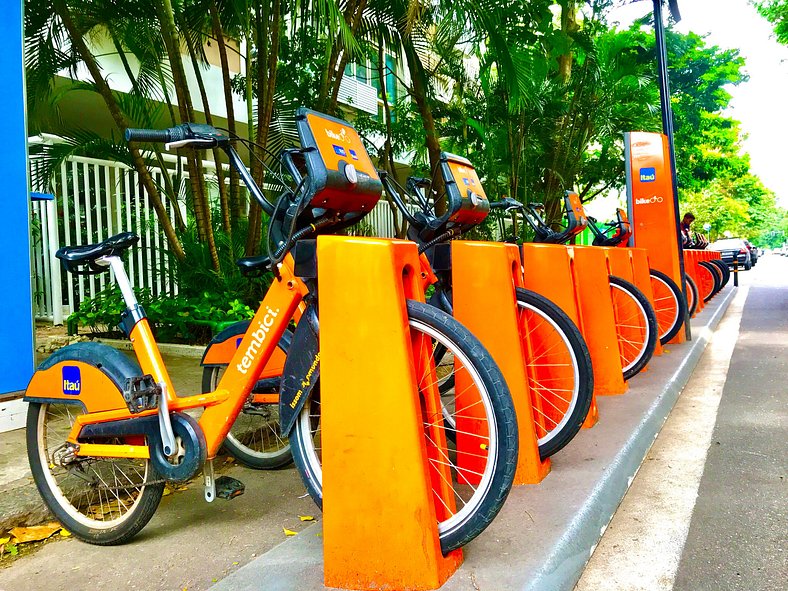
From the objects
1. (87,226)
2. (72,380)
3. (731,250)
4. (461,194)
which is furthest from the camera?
(731,250)

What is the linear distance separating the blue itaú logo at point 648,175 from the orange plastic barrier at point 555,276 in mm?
4138

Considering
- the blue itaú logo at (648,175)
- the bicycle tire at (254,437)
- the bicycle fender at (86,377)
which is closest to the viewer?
the bicycle fender at (86,377)

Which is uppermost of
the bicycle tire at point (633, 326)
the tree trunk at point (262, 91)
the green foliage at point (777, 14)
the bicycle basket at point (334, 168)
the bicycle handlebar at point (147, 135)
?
the green foliage at point (777, 14)

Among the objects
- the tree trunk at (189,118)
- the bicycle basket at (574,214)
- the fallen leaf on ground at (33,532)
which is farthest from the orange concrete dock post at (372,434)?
the tree trunk at (189,118)

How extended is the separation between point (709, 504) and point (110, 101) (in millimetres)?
6275

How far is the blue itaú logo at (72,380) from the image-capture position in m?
2.97

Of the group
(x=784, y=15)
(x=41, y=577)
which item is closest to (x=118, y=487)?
(x=41, y=577)

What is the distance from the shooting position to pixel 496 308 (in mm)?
3213

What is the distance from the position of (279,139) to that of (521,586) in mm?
6546

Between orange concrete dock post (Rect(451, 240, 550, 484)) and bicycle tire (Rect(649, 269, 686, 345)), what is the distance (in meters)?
4.05

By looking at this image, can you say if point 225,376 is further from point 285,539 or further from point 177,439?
point 285,539

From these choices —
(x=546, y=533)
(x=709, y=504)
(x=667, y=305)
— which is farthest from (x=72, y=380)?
(x=667, y=305)

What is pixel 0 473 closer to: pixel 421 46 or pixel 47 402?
pixel 47 402

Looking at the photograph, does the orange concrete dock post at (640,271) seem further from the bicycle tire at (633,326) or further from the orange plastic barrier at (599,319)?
the orange plastic barrier at (599,319)
